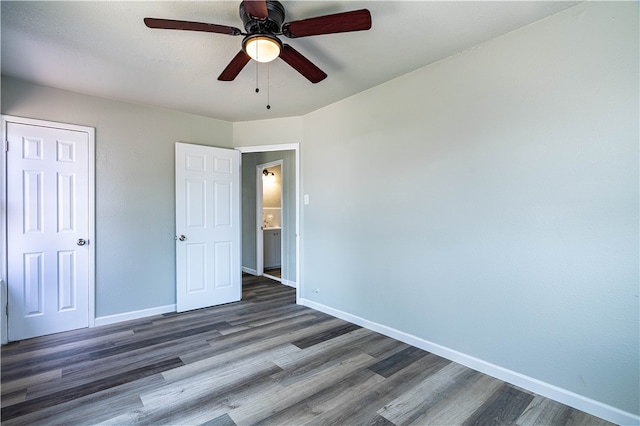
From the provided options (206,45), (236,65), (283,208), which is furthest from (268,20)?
(283,208)

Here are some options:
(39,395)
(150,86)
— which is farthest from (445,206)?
(39,395)

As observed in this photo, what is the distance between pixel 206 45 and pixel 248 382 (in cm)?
256

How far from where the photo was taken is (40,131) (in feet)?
9.97

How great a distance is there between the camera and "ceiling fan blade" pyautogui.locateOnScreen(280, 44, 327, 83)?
6.33 ft

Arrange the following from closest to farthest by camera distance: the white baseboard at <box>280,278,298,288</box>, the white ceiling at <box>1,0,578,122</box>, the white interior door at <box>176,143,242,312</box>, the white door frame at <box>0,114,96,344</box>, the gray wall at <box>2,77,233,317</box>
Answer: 1. the white ceiling at <box>1,0,578,122</box>
2. the white door frame at <box>0,114,96,344</box>
3. the gray wall at <box>2,77,233,317</box>
4. the white interior door at <box>176,143,242,312</box>
5. the white baseboard at <box>280,278,298,288</box>

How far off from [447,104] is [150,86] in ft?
9.44

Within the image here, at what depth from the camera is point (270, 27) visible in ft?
6.03

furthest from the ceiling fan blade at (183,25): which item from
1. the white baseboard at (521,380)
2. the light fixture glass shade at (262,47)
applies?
the white baseboard at (521,380)

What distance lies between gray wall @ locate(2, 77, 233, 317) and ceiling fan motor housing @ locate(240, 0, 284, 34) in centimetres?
247

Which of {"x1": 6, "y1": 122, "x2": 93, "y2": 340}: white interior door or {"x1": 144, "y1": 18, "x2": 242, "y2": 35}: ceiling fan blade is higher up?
{"x1": 144, "y1": 18, "x2": 242, "y2": 35}: ceiling fan blade

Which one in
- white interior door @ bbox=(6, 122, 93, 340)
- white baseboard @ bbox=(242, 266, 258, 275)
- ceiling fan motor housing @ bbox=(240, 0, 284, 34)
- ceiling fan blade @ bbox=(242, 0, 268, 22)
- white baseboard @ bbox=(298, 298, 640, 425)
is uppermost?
ceiling fan motor housing @ bbox=(240, 0, 284, 34)

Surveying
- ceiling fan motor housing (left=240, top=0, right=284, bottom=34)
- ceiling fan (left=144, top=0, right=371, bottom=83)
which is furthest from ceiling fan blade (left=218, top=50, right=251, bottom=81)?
ceiling fan motor housing (left=240, top=0, right=284, bottom=34)

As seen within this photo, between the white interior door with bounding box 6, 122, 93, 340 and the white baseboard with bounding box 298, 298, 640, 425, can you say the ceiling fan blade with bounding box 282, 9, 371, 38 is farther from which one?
the white interior door with bounding box 6, 122, 93, 340

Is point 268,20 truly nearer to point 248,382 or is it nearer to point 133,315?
point 248,382
